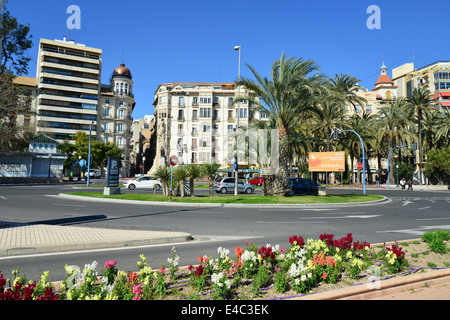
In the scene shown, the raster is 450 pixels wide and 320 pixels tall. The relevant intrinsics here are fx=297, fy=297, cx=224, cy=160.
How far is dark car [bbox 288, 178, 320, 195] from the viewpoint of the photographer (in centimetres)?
2631

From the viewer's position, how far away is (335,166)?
140 ft

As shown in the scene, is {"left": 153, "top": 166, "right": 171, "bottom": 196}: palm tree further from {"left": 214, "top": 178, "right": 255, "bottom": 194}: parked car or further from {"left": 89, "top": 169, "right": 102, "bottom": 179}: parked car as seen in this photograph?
{"left": 89, "top": 169, "right": 102, "bottom": 179}: parked car

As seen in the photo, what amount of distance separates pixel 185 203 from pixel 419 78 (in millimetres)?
94438

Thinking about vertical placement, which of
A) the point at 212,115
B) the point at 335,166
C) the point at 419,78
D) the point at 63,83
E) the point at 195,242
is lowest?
the point at 195,242

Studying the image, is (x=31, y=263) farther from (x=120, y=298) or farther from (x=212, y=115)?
(x=212, y=115)

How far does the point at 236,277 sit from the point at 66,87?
8067 cm

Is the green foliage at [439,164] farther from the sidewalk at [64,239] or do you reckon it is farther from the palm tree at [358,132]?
the sidewalk at [64,239]

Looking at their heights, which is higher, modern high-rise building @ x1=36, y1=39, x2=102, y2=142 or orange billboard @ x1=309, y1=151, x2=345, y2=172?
modern high-rise building @ x1=36, y1=39, x2=102, y2=142

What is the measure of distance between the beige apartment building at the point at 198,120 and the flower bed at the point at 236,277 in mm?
59944

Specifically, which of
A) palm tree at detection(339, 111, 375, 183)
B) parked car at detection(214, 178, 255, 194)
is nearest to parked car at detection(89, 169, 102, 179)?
parked car at detection(214, 178, 255, 194)

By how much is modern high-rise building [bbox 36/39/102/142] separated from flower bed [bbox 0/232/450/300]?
74.7 metres

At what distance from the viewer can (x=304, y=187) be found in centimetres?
2673

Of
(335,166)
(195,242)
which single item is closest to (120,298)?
(195,242)

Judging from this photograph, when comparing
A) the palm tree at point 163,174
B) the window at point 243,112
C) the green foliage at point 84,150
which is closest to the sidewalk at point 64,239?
the palm tree at point 163,174
